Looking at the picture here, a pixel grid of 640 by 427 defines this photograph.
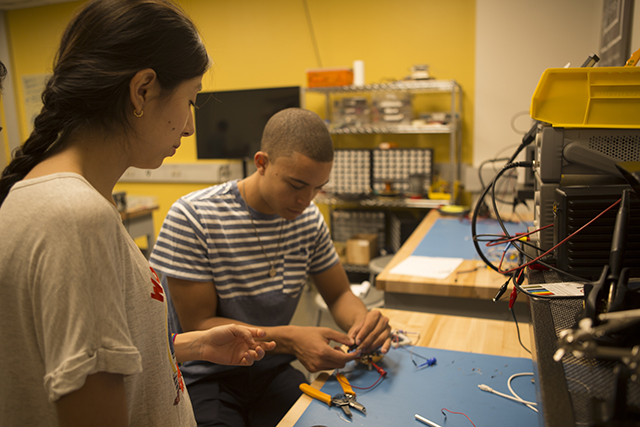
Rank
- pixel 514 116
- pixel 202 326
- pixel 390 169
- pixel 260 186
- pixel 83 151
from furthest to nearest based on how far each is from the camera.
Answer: pixel 390 169, pixel 514 116, pixel 260 186, pixel 202 326, pixel 83 151

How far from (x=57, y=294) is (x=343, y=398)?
0.61 m

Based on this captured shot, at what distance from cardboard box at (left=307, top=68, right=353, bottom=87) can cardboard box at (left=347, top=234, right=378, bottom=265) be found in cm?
120

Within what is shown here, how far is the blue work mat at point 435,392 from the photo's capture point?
85 centimetres

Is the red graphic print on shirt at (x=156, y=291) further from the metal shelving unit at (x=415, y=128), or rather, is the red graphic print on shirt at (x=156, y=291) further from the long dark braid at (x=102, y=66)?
the metal shelving unit at (x=415, y=128)

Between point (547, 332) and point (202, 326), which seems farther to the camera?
point (202, 326)

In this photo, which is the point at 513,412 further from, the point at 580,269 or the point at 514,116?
the point at 514,116

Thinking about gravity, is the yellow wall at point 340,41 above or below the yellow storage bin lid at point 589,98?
above

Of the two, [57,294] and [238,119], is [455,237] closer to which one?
[57,294]

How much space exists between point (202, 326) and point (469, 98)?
Answer: 2.96m

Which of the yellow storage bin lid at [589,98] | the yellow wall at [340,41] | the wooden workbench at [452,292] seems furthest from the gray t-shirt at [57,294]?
the yellow wall at [340,41]

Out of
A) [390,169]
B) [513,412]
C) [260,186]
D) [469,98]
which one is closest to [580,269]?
[513,412]

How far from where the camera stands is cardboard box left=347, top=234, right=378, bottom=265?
342 cm

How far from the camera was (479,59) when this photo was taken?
10.6 feet

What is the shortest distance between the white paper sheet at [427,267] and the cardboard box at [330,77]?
6.26 feet
